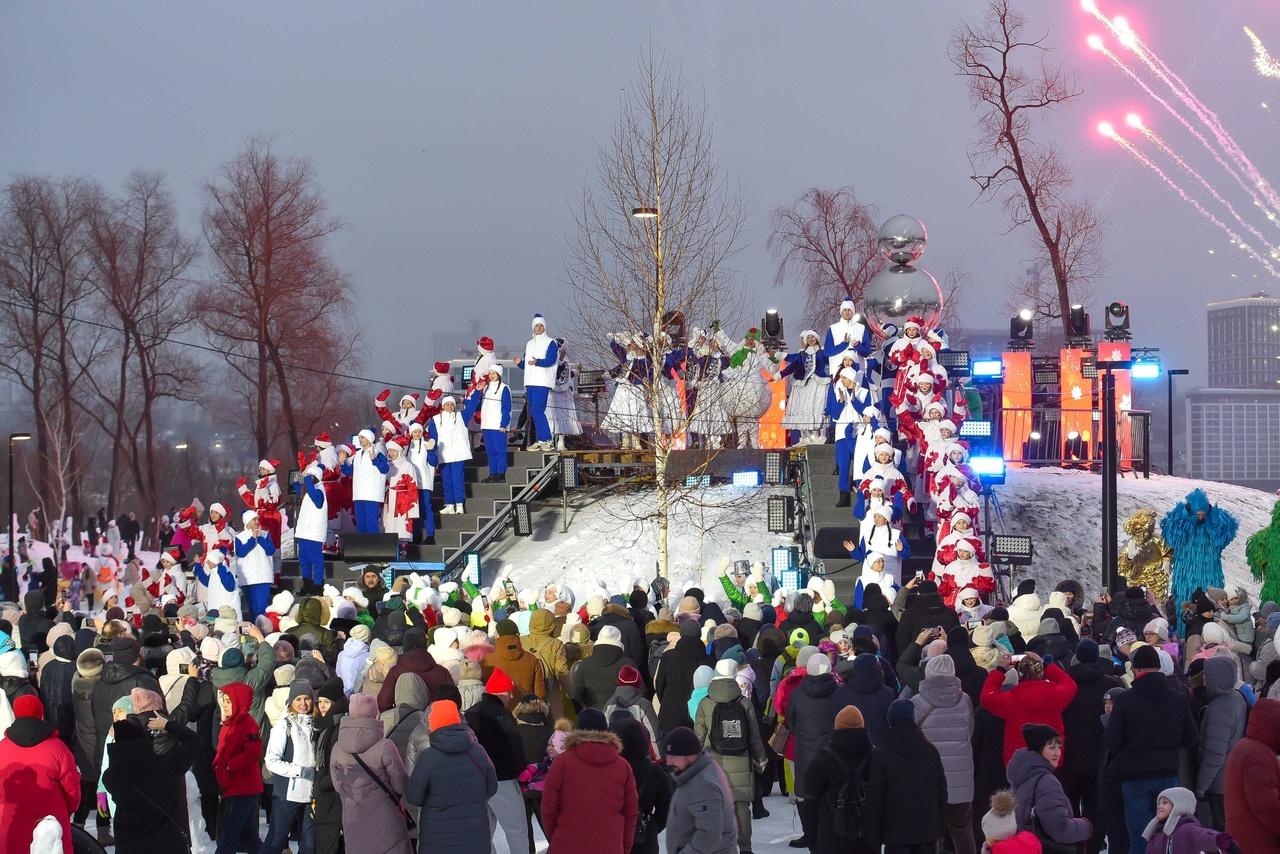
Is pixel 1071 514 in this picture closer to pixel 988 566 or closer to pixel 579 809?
pixel 988 566

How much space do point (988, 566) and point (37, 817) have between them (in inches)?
539

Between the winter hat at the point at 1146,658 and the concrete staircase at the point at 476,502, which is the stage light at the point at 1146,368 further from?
the winter hat at the point at 1146,658

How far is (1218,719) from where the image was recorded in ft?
34.1

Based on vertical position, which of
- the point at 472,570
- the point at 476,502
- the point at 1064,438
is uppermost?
the point at 1064,438

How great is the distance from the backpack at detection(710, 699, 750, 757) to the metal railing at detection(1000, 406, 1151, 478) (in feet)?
56.6

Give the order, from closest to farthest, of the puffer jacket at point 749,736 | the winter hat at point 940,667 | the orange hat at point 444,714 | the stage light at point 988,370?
1. the orange hat at point 444,714
2. the winter hat at point 940,667
3. the puffer jacket at point 749,736
4. the stage light at point 988,370

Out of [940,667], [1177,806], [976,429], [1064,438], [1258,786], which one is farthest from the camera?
[1064,438]

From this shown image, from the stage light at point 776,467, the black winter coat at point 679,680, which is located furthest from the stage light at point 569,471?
the black winter coat at point 679,680

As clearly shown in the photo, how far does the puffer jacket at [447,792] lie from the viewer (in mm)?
8727

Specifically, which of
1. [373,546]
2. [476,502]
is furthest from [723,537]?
[373,546]

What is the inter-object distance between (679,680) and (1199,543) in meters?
10.8

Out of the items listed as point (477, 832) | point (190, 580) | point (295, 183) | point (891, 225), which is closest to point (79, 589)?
point (190, 580)

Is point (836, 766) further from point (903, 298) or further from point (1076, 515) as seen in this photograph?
point (1076, 515)

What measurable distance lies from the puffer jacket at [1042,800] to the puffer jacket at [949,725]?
1.24m
